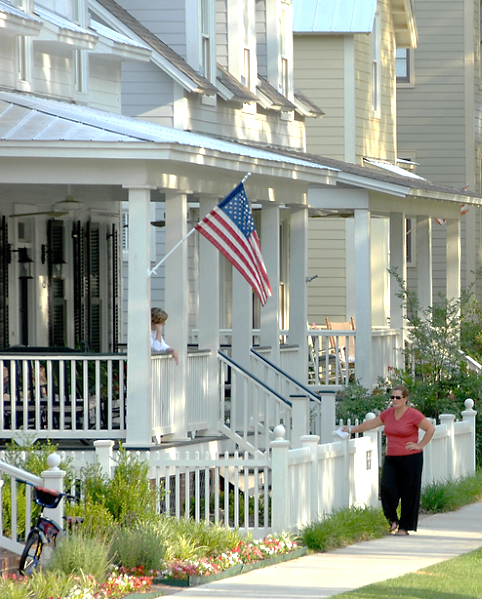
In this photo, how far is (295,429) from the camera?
14305 millimetres

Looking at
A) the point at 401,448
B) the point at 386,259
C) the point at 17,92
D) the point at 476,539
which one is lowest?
the point at 476,539

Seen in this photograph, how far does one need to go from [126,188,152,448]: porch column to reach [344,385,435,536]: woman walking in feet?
6.67

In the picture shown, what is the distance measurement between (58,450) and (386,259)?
15.1m

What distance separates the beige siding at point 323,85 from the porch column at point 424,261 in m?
3.58

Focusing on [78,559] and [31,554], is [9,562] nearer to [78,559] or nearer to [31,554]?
[31,554]

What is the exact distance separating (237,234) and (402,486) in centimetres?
301

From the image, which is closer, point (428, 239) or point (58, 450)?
point (58, 450)

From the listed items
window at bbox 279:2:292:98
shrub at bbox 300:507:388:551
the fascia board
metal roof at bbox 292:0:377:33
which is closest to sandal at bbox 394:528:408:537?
shrub at bbox 300:507:388:551

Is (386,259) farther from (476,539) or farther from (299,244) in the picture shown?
(476,539)

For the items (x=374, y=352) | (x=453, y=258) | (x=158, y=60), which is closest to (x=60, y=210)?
(x=158, y=60)

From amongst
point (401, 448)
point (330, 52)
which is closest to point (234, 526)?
point (401, 448)

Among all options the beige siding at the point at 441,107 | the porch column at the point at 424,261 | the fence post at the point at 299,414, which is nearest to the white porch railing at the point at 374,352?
the porch column at the point at 424,261

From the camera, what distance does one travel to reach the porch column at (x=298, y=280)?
17.2m

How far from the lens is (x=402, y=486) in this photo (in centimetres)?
1280
